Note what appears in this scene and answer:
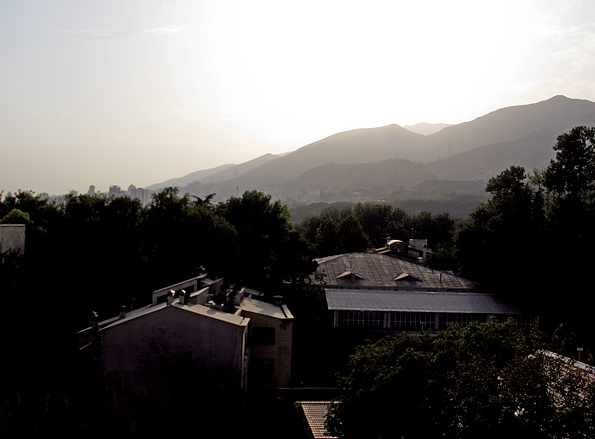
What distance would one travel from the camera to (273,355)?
68.4ft

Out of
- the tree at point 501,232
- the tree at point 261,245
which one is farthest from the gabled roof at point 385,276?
the tree at point 261,245

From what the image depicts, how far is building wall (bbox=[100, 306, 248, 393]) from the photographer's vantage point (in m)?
17.5

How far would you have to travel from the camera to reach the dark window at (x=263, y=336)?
2094cm

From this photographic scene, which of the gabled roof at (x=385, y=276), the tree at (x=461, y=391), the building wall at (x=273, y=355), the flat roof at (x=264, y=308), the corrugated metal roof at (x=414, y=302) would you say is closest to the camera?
the tree at (x=461, y=391)

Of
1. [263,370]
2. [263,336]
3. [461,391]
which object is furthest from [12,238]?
[461,391]

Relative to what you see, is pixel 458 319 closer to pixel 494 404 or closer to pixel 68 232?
pixel 494 404

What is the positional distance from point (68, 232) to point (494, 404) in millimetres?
23785

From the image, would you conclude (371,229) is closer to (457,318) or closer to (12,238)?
(457,318)

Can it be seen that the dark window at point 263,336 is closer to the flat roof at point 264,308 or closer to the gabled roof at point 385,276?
the flat roof at point 264,308

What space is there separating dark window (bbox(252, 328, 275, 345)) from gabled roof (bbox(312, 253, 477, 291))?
9744 millimetres

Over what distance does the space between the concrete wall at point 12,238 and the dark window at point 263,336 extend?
1079 cm

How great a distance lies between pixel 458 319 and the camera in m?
26.3

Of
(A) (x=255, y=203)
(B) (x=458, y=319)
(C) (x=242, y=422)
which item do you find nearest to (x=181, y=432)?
(C) (x=242, y=422)

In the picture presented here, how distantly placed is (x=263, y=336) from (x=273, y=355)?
0.84 m
